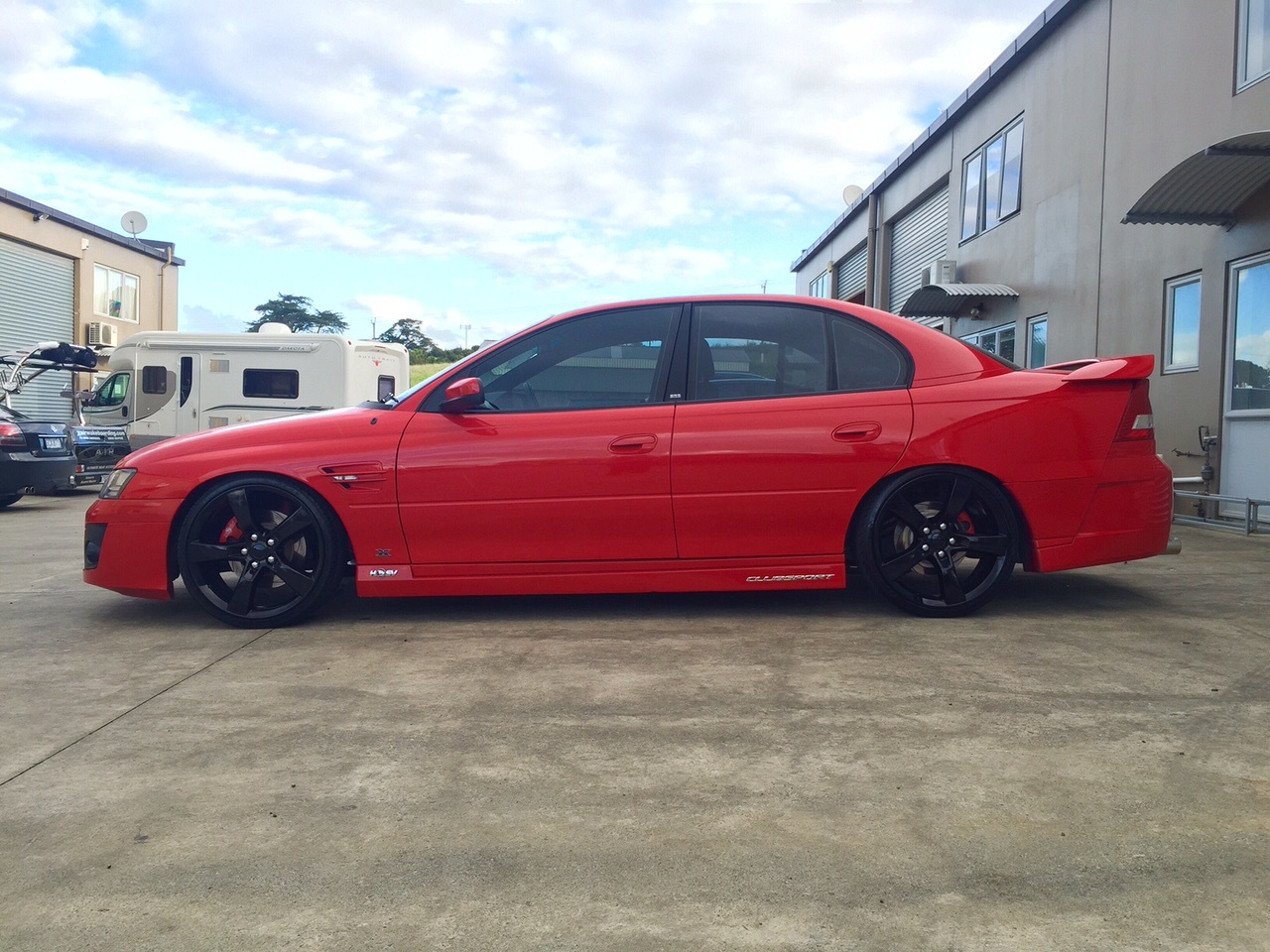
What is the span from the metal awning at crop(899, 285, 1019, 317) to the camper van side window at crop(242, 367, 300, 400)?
9.85 m

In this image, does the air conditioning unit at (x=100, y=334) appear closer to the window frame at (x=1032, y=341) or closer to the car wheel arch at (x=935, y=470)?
the window frame at (x=1032, y=341)

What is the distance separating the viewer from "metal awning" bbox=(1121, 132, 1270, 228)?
802 centimetres

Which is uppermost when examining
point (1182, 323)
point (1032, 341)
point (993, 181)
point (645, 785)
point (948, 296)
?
point (993, 181)

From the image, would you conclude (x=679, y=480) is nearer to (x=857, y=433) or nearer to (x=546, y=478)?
(x=546, y=478)

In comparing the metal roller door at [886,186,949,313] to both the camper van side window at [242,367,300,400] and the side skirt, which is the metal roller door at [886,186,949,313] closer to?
the camper van side window at [242,367,300,400]

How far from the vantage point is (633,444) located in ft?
15.6

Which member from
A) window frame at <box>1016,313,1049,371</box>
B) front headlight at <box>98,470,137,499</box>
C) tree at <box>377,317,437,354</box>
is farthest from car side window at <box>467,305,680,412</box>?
tree at <box>377,317,437,354</box>

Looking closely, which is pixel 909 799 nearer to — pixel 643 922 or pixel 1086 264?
pixel 643 922

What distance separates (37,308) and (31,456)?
15229mm

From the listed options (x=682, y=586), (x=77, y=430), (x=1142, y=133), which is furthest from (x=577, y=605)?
(x=77, y=430)

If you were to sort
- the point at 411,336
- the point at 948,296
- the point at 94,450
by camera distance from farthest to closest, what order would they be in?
the point at 411,336 → the point at 948,296 → the point at 94,450

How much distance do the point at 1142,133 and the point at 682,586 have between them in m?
9.03

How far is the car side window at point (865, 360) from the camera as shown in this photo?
193 inches

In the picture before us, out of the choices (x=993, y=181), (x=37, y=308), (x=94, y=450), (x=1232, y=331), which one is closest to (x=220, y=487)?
(x=1232, y=331)
